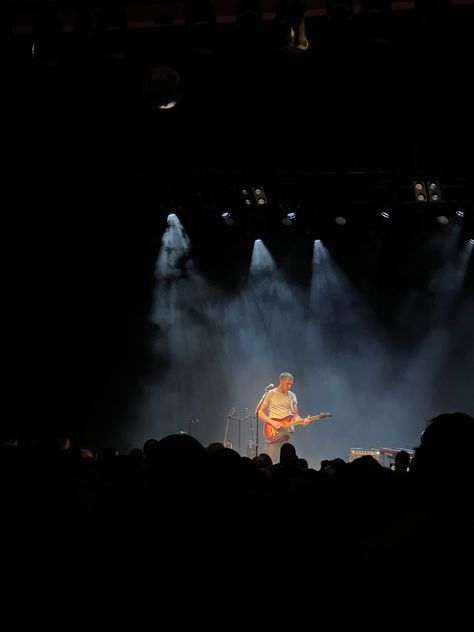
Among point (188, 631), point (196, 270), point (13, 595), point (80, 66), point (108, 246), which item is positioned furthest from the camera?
point (196, 270)

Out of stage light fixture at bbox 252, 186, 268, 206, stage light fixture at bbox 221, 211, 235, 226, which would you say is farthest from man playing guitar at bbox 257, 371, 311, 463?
stage light fixture at bbox 221, 211, 235, 226

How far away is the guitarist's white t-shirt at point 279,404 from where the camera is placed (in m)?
12.2

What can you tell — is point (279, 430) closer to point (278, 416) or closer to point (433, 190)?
point (278, 416)

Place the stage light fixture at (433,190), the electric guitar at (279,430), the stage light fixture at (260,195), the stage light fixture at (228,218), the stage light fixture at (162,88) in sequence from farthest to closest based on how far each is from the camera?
1. the stage light fixture at (228,218)
2. the stage light fixture at (260,195)
3. the electric guitar at (279,430)
4. the stage light fixture at (433,190)
5. the stage light fixture at (162,88)

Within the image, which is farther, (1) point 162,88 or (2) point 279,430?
(2) point 279,430

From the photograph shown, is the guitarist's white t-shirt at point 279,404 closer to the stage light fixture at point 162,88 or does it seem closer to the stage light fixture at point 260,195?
the stage light fixture at point 260,195

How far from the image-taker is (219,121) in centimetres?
1045

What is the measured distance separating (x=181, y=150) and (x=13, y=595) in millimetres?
Result: 9331

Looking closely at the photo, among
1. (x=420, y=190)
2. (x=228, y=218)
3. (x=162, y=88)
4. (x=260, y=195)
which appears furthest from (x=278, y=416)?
(x=162, y=88)

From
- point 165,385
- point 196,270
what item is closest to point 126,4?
point 196,270

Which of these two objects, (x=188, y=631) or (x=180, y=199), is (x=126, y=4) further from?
(x=188, y=631)

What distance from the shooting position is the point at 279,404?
1228 cm

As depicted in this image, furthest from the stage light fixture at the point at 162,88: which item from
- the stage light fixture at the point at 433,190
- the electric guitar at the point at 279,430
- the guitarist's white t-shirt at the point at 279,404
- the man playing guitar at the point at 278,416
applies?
the electric guitar at the point at 279,430

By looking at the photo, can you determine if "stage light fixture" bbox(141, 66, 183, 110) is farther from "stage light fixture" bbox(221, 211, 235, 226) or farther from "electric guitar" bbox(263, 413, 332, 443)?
"electric guitar" bbox(263, 413, 332, 443)
